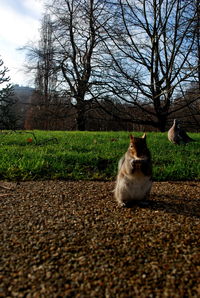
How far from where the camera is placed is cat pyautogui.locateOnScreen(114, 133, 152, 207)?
2248mm

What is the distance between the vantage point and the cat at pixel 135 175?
7.38 ft

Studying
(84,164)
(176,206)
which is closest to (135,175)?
(176,206)

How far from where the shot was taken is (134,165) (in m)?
2.24

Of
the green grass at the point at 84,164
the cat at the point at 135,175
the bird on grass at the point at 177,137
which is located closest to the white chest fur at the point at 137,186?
the cat at the point at 135,175

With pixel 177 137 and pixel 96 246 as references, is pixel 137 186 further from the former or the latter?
pixel 177 137

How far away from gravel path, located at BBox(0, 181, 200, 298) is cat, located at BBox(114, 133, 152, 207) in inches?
4.4

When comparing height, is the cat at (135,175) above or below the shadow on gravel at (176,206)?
above

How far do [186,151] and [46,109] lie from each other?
10.6 m

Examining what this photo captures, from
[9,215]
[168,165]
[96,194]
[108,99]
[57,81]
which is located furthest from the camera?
[57,81]

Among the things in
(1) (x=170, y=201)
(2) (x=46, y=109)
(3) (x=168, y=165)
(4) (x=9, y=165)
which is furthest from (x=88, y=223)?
(2) (x=46, y=109)

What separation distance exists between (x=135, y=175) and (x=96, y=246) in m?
0.80

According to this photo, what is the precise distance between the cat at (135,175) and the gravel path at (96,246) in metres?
0.11

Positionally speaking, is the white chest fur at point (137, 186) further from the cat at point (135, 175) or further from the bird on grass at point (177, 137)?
the bird on grass at point (177, 137)

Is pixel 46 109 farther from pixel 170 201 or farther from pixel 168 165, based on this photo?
pixel 170 201
